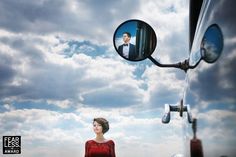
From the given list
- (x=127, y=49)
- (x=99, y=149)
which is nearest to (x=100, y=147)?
(x=99, y=149)

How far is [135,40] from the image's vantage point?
2.41 m

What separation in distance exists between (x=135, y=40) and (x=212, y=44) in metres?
0.85

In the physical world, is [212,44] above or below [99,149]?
above

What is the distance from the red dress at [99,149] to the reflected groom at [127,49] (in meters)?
6.58

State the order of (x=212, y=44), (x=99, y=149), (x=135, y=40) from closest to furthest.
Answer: (x=212, y=44) → (x=135, y=40) → (x=99, y=149)

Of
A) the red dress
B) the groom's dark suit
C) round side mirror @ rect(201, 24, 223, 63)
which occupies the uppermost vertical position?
the groom's dark suit

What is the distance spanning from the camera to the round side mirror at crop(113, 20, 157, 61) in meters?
2.46

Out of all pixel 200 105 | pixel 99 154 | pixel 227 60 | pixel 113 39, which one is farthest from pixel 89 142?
pixel 227 60

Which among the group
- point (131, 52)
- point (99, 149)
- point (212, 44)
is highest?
point (131, 52)

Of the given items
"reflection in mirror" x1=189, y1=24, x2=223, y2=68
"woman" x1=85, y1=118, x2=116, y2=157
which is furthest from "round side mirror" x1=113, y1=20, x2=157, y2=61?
"woman" x1=85, y1=118, x2=116, y2=157

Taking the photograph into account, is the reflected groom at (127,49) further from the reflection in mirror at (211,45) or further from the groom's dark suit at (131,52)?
the reflection in mirror at (211,45)

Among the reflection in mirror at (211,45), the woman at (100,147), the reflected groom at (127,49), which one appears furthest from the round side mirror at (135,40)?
the woman at (100,147)

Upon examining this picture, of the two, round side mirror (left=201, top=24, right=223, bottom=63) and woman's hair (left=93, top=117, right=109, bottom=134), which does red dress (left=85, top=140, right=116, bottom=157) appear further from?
round side mirror (left=201, top=24, right=223, bottom=63)

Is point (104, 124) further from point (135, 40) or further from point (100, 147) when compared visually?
point (135, 40)
